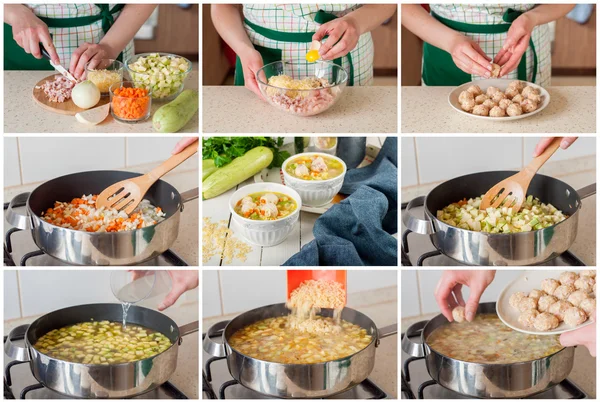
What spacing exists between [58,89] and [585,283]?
1.27 m

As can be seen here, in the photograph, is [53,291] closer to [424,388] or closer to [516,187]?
[424,388]

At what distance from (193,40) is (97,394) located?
230 cm

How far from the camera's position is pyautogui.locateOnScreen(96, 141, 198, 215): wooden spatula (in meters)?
1.64

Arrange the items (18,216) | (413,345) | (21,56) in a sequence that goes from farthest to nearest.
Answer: (21,56), (413,345), (18,216)

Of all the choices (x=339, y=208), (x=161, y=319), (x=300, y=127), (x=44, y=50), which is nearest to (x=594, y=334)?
(x=339, y=208)

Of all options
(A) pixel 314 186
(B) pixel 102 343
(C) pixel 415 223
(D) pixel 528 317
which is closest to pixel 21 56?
(B) pixel 102 343

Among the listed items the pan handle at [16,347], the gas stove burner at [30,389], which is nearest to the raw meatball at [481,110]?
the gas stove burner at [30,389]

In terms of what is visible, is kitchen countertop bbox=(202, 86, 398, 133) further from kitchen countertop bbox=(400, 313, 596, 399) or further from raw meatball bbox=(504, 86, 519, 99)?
kitchen countertop bbox=(400, 313, 596, 399)

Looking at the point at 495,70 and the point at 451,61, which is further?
the point at 451,61

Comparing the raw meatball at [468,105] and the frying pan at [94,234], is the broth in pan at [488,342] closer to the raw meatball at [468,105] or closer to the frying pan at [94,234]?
the raw meatball at [468,105]

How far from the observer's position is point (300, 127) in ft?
5.18

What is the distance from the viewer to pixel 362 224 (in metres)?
1.64

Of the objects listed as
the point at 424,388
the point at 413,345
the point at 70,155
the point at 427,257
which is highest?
the point at 70,155

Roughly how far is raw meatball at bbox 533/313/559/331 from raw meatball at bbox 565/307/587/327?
3cm
